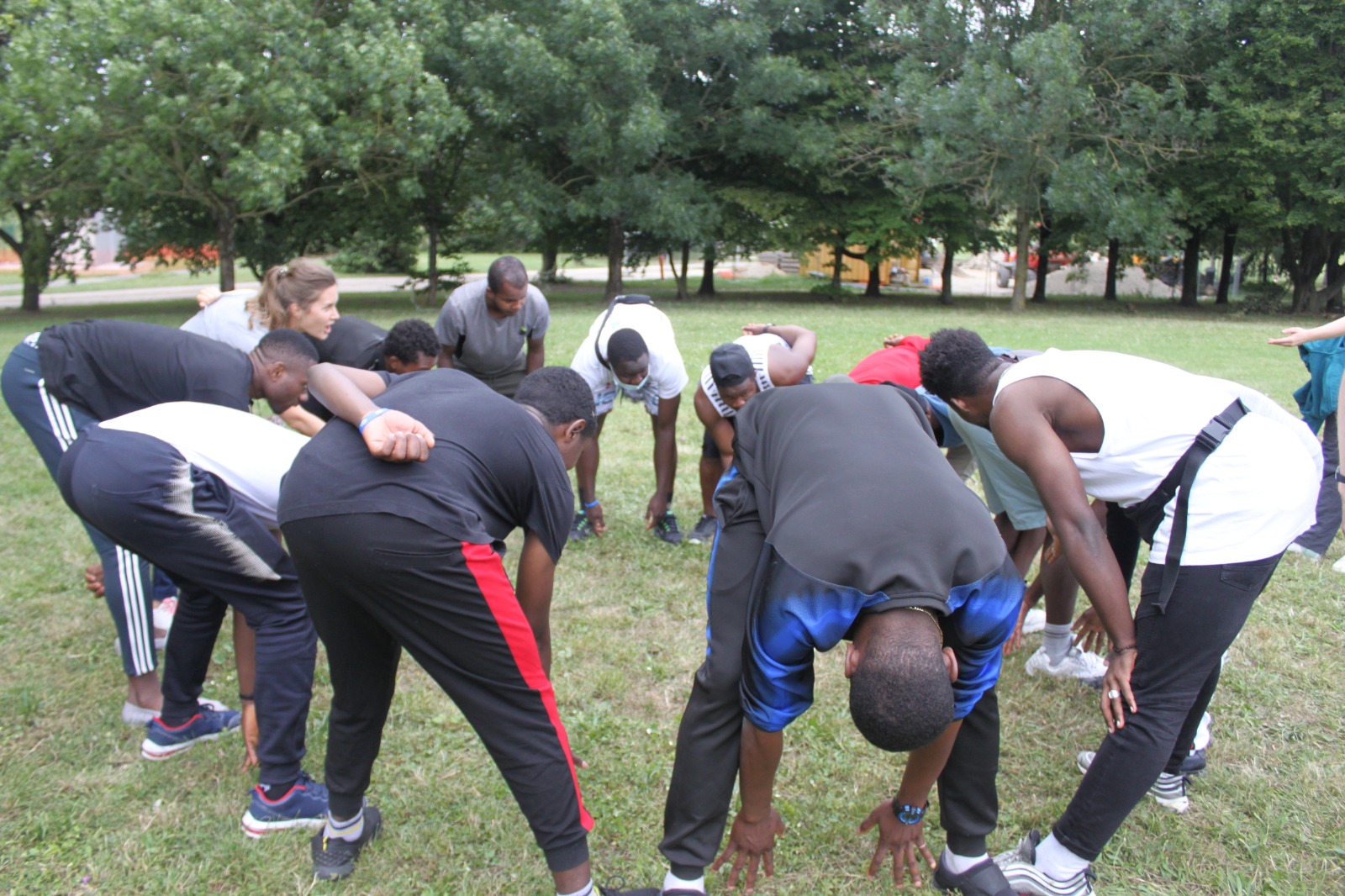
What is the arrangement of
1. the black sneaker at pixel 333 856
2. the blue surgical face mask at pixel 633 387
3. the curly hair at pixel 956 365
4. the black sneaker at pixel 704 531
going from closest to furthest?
the black sneaker at pixel 333 856
the curly hair at pixel 956 365
the blue surgical face mask at pixel 633 387
the black sneaker at pixel 704 531

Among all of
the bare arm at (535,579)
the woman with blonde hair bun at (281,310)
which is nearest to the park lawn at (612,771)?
the bare arm at (535,579)

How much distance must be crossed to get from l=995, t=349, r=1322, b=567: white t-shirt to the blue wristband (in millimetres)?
1693

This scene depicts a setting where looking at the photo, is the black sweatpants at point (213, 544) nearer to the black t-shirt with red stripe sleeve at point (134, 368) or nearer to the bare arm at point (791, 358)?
the black t-shirt with red stripe sleeve at point (134, 368)

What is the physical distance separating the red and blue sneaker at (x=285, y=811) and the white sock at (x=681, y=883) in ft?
3.82

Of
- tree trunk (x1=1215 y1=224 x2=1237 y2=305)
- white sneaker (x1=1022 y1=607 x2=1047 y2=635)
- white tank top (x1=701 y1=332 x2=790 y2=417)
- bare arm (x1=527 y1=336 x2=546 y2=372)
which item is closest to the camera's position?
white sneaker (x1=1022 y1=607 x2=1047 y2=635)

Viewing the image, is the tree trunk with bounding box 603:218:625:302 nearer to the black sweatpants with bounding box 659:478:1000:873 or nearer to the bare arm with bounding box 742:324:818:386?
the bare arm with bounding box 742:324:818:386

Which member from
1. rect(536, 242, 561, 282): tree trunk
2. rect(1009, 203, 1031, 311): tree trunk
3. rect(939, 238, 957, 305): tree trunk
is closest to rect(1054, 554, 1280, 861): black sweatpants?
rect(1009, 203, 1031, 311): tree trunk

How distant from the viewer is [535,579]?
2557 mm

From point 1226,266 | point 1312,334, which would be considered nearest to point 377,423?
point 1312,334

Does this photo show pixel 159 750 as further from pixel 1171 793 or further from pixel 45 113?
pixel 45 113

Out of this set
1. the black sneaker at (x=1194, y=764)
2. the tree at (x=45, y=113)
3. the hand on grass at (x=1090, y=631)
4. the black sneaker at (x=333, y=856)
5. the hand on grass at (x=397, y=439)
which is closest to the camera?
the hand on grass at (x=397, y=439)

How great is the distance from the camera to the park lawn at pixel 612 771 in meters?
2.92

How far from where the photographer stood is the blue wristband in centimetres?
230

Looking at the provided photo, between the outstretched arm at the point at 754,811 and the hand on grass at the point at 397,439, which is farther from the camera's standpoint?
the outstretched arm at the point at 754,811
